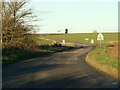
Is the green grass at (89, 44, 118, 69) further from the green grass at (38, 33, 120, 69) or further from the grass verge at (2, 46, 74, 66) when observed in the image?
the grass verge at (2, 46, 74, 66)

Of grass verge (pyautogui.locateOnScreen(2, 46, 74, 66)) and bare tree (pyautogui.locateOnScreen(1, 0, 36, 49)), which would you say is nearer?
grass verge (pyautogui.locateOnScreen(2, 46, 74, 66))

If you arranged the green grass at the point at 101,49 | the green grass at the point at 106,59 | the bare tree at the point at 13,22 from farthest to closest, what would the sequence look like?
the bare tree at the point at 13,22 < the green grass at the point at 101,49 < the green grass at the point at 106,59

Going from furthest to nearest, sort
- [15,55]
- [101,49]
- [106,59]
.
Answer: [101,49] < [15,55] < [106,59]

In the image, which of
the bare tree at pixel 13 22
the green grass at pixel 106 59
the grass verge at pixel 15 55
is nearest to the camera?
the green grass at pixel 106 59

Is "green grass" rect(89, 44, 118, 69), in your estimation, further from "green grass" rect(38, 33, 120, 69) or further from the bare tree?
the bare tree

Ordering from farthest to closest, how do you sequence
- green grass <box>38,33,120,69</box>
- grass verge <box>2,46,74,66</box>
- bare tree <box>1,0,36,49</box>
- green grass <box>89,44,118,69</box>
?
bare tree <box>1,0,36,49</box>
grass verge <box>2,46,74,66</box>
green grass <box>38,33,120,69</box>
green grass <box>89,44,118,69</box>

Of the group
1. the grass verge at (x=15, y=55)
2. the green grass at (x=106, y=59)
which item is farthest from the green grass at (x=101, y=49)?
the grass verge at (x=15, y=55)

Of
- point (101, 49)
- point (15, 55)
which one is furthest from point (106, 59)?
point (101, 49)

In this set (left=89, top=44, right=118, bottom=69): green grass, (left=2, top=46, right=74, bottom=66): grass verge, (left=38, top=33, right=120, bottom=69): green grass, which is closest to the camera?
(left=89, top=44, right=118, bottom=69): green grass

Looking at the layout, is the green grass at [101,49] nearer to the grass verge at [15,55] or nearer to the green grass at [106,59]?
the green grass at [106,59]

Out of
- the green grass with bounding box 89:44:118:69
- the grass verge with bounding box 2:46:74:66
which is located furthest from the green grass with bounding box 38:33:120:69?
the grass verge with bounding box 2:46:74:66

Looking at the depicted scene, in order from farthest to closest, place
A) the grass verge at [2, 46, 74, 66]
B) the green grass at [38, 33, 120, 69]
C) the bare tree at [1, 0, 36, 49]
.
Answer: the bare tree at [1, 0, 36, 49] → the grass verge at [2, 46, 74, 66] → the green grass at [38, 33, 120, 69]

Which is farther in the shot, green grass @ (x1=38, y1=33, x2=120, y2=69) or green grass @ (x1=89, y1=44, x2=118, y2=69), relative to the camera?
green grass @ (x1=38, y1=33, x2=120, y2=69)

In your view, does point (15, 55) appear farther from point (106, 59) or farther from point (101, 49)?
point (101, 49)
